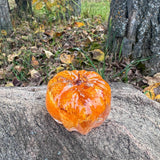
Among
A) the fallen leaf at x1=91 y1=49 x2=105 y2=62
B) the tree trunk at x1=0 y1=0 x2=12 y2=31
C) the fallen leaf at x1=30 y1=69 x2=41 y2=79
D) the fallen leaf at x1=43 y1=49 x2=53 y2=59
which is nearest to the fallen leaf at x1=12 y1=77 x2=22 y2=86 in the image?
the fallen leaf at x1=30 y1=69 x2=41 y2=79

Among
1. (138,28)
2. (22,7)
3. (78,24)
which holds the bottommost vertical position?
(78,24)

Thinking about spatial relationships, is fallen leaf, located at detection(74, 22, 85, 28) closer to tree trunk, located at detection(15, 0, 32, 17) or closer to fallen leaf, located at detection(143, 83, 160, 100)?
tree trunk, located at detection(15, 0, 32, 17)

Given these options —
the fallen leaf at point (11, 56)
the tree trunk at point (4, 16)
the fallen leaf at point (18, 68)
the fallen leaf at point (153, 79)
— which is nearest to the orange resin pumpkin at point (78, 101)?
the fallen leaf at point (153, 79)

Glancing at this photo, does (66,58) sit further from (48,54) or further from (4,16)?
(4,16)

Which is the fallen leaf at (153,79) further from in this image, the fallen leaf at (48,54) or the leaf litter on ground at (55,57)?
the fallen leaf at (48,54)

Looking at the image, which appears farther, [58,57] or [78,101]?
[58,57]

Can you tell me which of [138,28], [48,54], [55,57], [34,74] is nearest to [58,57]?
[55,57]
